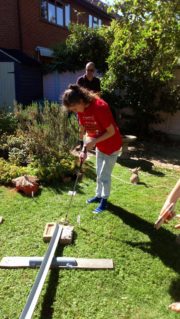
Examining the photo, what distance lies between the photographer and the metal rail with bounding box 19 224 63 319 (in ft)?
7.90

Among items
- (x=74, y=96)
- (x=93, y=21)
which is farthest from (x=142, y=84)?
(x=93, y=21)

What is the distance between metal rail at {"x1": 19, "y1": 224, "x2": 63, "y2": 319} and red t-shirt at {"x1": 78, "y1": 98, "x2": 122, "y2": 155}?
1.20 m

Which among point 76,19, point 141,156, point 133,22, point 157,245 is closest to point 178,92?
point 141,156

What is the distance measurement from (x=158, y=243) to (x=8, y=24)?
40.9 ft

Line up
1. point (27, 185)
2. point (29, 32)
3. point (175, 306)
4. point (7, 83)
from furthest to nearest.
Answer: point (29, 32) < point (7, 83) < point (27, 185) < point (175, 306)

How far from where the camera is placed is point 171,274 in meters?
3.10

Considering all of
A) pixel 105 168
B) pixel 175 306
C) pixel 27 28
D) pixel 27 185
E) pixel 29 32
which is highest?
pixel 27 28

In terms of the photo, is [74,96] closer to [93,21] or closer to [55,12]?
[55,12]

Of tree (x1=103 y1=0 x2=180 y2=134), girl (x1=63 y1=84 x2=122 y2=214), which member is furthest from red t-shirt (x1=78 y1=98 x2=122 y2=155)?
tree (x1=103 y1=0 x2=180 y2=134)

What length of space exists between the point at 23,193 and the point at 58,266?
2107 mm

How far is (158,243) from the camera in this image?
3.64 m

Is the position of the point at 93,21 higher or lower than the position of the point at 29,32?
higher

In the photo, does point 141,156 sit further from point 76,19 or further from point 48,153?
point 76,19

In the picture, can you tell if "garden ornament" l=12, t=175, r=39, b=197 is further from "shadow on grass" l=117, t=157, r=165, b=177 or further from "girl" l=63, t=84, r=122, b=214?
"shadow on grass" l=117, t=157, r=165, b=177
